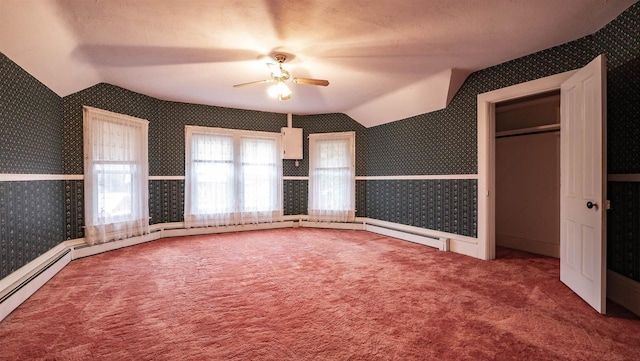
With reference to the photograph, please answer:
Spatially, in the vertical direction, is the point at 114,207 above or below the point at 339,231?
above

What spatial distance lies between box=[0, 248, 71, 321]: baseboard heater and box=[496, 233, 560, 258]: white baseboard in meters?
5.74

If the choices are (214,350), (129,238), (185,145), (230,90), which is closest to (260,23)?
(230,90)

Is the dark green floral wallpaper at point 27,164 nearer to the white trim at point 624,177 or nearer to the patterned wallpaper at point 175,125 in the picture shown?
the patterned wallpaper at point 175,125

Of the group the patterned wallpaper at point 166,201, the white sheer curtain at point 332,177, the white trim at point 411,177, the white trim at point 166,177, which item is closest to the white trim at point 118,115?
the white trim at point 166,177

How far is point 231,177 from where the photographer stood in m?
5.80

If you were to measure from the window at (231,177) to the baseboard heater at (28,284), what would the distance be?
2172 mm

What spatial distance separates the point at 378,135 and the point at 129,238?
4589 millimetres

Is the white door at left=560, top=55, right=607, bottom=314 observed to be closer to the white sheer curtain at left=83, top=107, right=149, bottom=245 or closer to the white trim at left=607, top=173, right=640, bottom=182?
the white trim at left=607, top=173, right=640, bottom=182

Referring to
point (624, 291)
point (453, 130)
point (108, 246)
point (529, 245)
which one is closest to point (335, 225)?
point (453, 130)

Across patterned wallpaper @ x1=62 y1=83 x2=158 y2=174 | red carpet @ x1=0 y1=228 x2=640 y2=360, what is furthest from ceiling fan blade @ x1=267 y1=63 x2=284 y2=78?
patterned wallpaper @ x1=62 y1=83 x2=158 y2=174

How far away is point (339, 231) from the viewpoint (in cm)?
593

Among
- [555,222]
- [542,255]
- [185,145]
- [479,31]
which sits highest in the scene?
[479,31]

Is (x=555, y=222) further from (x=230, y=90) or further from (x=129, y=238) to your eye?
(x=129, y=238)

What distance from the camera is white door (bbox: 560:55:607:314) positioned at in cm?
234
